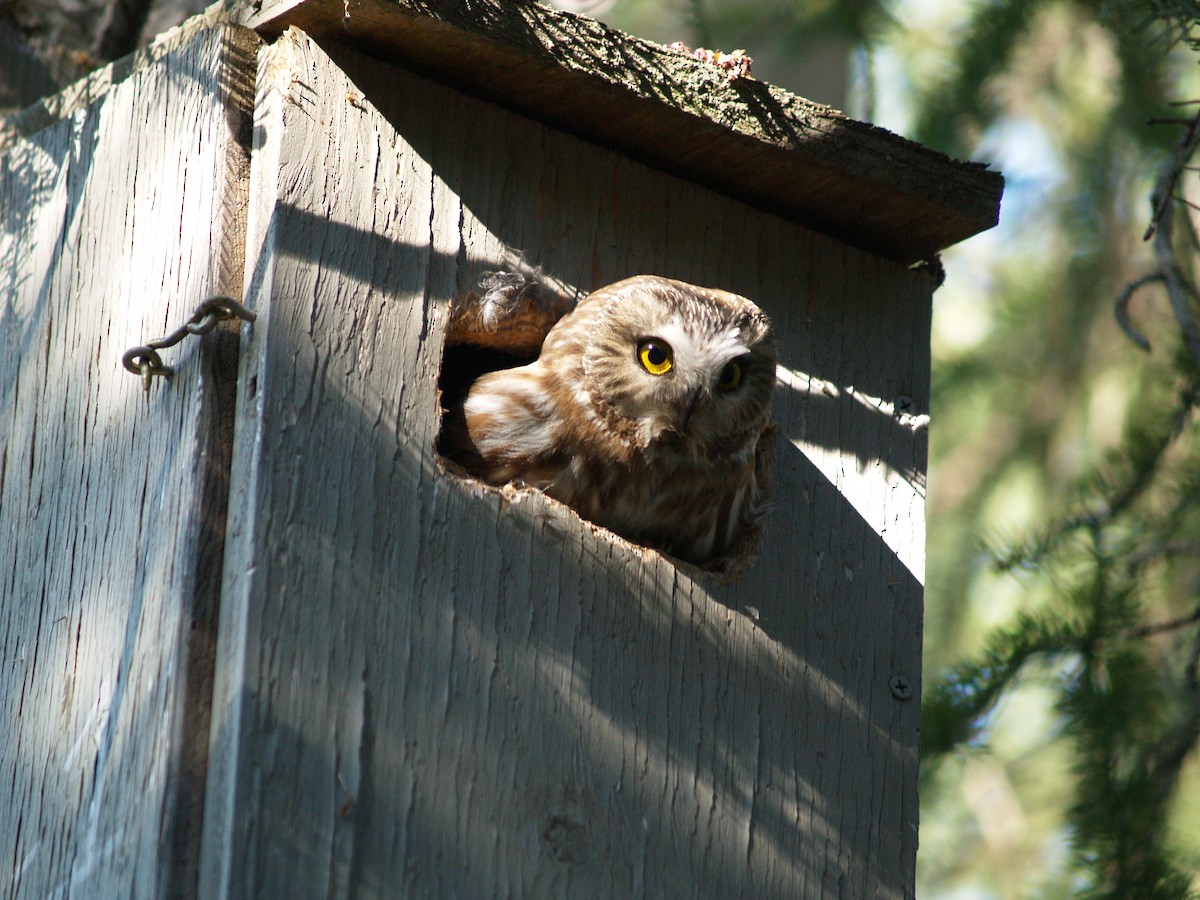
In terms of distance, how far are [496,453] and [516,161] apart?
54 centimetres

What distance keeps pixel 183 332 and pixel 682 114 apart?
1.01 meters

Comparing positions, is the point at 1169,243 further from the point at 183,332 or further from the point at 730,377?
the point at 183,332

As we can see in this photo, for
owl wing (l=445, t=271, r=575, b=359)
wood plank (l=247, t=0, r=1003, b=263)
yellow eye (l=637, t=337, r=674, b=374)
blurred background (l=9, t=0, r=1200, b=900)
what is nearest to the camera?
wood plank (l=247, t=0, r=1003, b=263)

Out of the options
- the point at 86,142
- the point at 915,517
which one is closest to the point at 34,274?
the point at 86,142

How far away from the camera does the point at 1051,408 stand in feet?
16.5

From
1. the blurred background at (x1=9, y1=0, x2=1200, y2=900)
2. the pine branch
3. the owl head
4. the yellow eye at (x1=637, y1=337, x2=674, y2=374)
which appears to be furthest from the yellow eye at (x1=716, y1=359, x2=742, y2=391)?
the pine branch

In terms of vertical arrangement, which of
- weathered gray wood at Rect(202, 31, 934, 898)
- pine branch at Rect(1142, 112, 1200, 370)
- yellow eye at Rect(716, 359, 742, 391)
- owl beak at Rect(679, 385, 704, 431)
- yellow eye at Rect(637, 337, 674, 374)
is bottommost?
weathered gray wood at Rect(202, 31, 934, 898)

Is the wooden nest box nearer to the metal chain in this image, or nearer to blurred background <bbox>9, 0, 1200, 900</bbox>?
the metal chain

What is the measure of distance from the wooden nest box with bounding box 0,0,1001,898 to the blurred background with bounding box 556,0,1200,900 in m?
0.57

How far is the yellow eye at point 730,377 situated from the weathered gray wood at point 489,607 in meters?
0.12

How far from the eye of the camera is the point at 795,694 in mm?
2596

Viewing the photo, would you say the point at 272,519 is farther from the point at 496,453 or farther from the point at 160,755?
the point at 496,453

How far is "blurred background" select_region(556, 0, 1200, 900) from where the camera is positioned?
3.12 meters

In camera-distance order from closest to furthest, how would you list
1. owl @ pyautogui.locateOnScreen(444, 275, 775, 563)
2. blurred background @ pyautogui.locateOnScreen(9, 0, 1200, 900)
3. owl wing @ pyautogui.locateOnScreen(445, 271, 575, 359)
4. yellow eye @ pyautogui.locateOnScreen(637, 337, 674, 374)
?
owl wing @ pyautogui.locateOnScreen(445, 271, 575, 359), owl @ pyautogui.locateOnScreen(444, 275, 775, 563), yellow eye @ pyautogui.locateOnScreen(637, 337, 674, 374), blurred background @ pyautogui.locateOnScreen(9, 0, 1200, 900)
